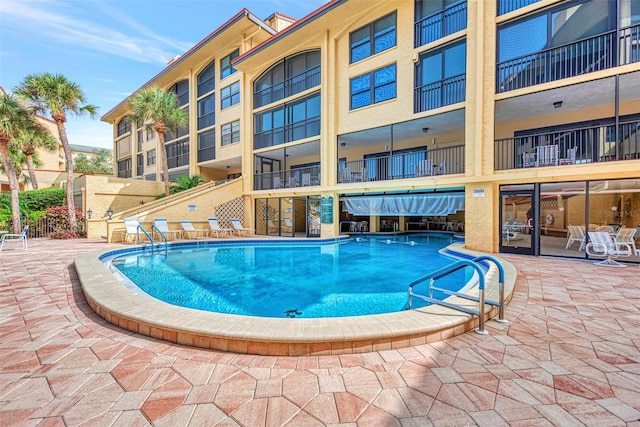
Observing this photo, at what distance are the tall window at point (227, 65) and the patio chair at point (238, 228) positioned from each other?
1045 centimetres

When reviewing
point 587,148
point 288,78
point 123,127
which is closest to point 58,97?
point 288,78

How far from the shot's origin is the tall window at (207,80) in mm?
21000

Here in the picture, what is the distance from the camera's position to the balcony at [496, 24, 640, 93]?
8484 mm

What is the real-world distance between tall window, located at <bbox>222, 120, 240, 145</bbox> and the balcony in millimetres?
15220

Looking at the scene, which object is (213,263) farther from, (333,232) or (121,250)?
(333,232)

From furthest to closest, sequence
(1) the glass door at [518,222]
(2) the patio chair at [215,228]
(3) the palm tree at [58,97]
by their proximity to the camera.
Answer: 1. (2) the patio chair at [215,228]
2. (3) the palm tree at [58,97]
3. (1) the glass door at [518,222]

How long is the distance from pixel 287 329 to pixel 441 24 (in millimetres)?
13348

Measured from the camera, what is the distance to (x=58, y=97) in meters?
14.4

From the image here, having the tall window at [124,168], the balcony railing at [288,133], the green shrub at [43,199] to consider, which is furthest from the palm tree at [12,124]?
the tall window at [124,168]

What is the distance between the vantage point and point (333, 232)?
14.8 m

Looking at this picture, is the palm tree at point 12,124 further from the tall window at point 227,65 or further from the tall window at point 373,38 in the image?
the tall window at point 373,38

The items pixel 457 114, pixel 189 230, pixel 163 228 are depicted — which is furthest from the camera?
pixel 189 230

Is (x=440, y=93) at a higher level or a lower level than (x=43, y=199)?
higher

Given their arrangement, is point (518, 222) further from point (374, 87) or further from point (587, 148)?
point (374, 87)
